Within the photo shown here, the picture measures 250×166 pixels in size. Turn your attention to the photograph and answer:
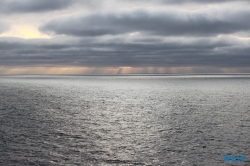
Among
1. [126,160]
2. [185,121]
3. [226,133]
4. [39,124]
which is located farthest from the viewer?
[185,121]

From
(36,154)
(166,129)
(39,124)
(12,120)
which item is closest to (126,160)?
(36,154)

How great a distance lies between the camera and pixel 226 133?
129ft

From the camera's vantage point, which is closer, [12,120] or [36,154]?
[36,154]

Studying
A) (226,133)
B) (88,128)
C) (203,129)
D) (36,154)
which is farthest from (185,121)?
(36,154)

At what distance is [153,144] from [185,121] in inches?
718

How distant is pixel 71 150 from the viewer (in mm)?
30922

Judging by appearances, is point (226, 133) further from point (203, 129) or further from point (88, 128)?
point (88, 128)

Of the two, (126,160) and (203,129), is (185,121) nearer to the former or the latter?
(203,129)

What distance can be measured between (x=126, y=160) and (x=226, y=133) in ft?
59.3

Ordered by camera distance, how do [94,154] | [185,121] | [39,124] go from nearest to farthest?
[94,154], [39,124], [185,121]

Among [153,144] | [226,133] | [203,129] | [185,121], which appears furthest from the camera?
[185,121]

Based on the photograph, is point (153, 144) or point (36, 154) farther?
point (153, 144)

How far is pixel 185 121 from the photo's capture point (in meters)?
50.7

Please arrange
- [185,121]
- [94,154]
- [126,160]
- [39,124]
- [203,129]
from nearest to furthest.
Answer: [126,160] → [94,154] → [203,129] → [39,124] → [185,121]
